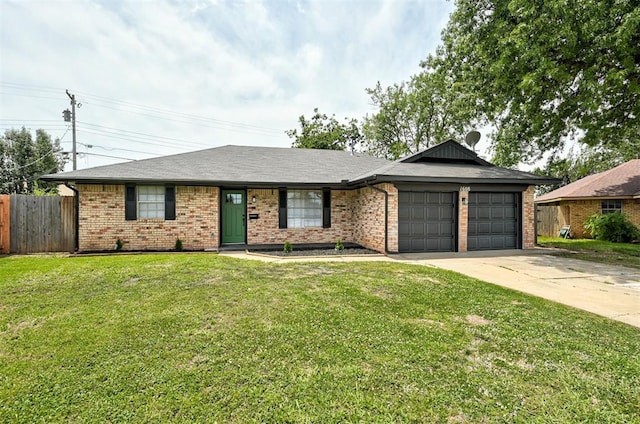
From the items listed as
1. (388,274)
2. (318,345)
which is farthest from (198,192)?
(318,345)

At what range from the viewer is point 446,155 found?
11500mm

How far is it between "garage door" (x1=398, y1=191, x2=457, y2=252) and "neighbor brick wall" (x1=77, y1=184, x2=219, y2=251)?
20.7ft

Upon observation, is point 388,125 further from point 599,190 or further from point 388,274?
point 388,274

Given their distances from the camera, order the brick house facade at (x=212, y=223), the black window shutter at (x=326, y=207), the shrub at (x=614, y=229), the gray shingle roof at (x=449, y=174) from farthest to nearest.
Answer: the shrub at (x=614, y=229) → the black window shutter at (x=326, y=207) → the brick house facade at (x=212, y=223) → the gray shingle roof at (x=449, y=174)

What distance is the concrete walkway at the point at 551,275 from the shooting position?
4664 mm

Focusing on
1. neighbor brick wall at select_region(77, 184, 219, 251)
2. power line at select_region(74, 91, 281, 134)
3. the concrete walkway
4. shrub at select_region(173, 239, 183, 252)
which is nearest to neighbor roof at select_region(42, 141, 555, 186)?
neighbor brick wall at select_region(77, 184, 219, 251)

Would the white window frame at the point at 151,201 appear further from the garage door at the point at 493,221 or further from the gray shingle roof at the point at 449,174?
the garage door at the point at 493,221

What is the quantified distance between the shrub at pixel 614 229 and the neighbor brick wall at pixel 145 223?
17.2 m

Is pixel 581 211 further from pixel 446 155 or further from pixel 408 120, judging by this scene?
pixel 408 120

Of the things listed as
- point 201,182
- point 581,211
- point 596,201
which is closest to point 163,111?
point 201,182

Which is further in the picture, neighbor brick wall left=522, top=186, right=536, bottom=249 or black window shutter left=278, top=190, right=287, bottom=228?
black window shutter left=278, top=190, right=287, bottom=228

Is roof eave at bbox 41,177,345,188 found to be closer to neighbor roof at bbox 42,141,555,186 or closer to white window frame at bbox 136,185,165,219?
neighbor roof at bbox 42,141,555,186

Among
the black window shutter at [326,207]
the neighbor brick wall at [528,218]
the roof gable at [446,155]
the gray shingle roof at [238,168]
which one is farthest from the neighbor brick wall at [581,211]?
the black window shutter at [326,207]

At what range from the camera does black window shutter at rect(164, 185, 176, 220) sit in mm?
10047
